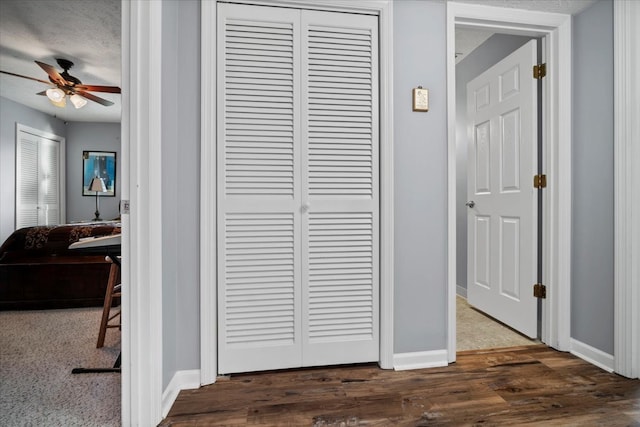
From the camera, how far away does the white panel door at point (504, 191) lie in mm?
2371

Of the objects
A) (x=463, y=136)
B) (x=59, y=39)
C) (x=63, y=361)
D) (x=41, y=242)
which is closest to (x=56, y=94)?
(x=59, y=39)

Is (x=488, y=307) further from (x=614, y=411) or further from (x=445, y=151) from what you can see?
(x=445, y=151)

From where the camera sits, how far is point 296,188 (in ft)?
6.25

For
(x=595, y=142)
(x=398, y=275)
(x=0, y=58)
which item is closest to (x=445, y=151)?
(x=398, y=275)

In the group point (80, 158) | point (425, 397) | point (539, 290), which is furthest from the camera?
point (80, 158)

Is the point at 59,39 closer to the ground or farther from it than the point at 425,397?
farther from it

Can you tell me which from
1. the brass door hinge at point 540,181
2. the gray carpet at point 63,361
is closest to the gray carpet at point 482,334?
the gray carpet at point 63,361

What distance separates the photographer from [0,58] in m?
3.83

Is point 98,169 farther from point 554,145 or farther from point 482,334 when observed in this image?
point 554,145

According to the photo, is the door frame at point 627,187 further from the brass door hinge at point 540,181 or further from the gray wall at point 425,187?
the brass door hinge at point 540,181

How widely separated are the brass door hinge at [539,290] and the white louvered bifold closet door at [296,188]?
3.93 feet

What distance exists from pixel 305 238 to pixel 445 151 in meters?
0.96

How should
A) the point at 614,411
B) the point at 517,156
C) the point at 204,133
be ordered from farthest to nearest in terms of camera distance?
1. the point at 517,156
2. the point at 204,133
3. the point at 614,411

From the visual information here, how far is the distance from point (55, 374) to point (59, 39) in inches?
124
